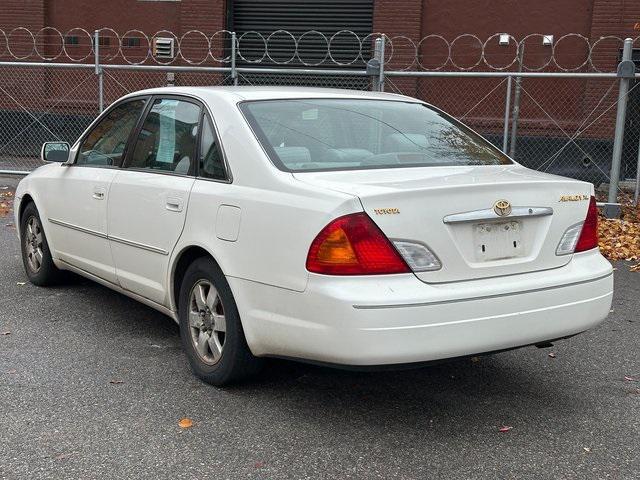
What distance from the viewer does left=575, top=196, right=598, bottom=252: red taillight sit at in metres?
4.27

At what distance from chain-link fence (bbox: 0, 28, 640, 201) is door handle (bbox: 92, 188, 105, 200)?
7.18 m

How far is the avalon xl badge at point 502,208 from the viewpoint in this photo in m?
3.87

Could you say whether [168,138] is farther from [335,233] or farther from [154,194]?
[335,233]

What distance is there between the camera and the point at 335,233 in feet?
12.0

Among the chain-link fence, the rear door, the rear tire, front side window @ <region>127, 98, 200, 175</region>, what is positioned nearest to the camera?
the rear door

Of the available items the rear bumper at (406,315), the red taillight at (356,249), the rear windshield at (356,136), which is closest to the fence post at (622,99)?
the rear windshield at (356,136)

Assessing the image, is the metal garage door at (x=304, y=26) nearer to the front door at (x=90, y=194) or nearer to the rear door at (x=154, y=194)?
the front door at (x=90, y=194)

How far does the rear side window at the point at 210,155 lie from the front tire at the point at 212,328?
0.47 m

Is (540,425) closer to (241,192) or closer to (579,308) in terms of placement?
(579,308)

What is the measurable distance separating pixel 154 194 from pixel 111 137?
3.56 ft

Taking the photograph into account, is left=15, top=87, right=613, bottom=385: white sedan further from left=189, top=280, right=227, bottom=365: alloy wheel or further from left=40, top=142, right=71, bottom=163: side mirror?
left=40, top=142, right=71, bottom=163: side mirror

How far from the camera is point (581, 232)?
427 cm

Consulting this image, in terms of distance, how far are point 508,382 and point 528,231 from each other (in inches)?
42.5

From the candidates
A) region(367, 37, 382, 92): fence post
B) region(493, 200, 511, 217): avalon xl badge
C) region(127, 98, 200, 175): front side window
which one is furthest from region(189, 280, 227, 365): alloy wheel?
region(367, 37, 382, 92): fence post
